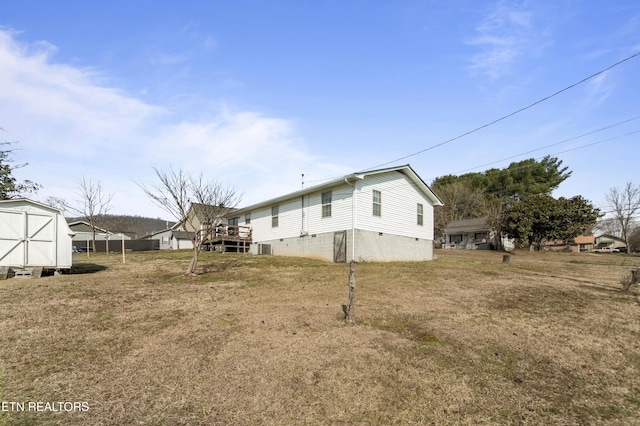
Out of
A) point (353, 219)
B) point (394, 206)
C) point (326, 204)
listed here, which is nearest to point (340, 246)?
point (353, 219)

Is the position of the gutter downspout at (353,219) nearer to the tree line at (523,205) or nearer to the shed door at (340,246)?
the shed door at (340,246)

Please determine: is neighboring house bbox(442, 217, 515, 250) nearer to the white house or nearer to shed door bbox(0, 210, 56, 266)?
the white house

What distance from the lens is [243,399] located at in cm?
422

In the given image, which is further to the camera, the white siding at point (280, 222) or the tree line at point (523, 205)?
the tree line at point (523, 205)

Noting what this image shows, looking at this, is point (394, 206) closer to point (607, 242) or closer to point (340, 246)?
point (340, 246)

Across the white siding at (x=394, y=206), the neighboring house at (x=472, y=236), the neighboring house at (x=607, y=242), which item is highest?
the white siding at (x=394, y=206)

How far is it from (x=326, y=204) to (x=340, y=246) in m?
2.73

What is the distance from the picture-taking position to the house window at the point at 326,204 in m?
19.8

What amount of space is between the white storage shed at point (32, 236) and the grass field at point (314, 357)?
111 inches

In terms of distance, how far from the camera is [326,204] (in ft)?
65.6

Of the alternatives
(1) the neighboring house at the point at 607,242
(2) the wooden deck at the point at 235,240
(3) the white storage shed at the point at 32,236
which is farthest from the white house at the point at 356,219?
(1) the neighboring house at the point at 607,242

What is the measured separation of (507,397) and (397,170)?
17.3 m

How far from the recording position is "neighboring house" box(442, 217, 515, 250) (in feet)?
138

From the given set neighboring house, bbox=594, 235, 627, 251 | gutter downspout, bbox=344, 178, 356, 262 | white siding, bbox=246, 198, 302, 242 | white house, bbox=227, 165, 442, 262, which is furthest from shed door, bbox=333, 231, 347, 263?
neighboring house, bbox=594, 235, 627, 251
